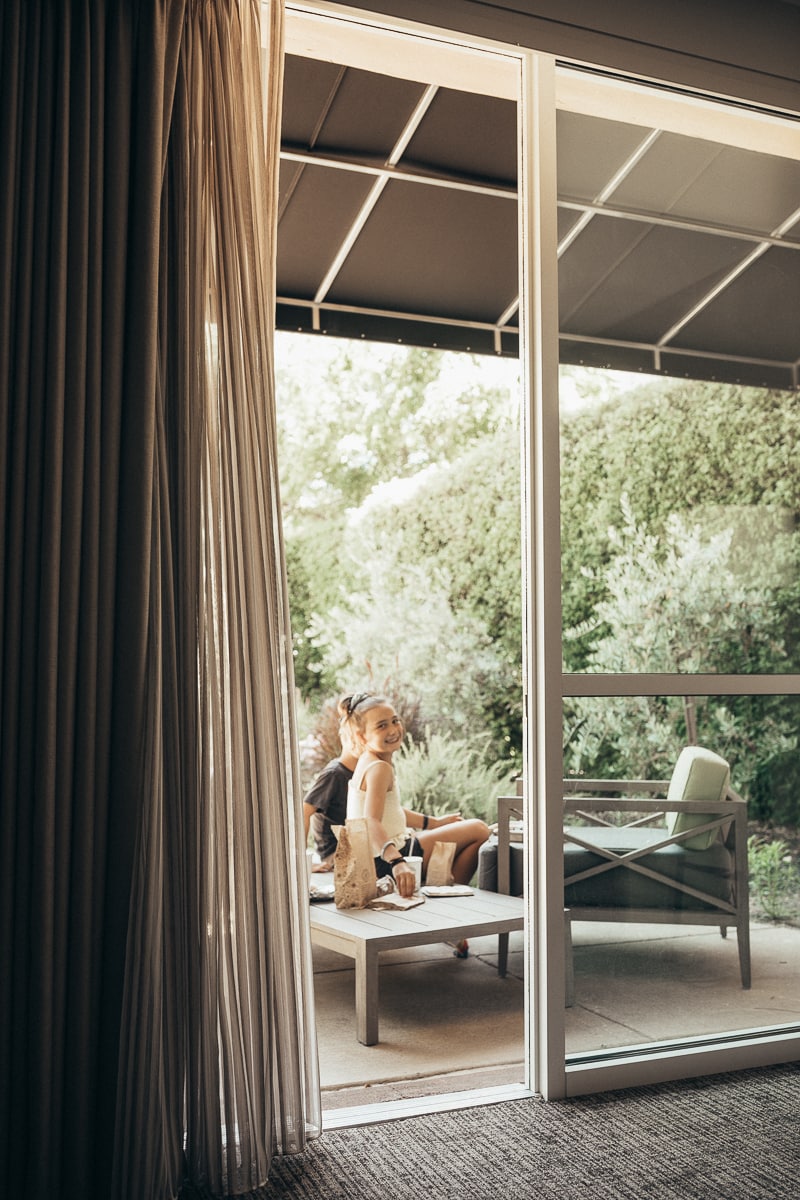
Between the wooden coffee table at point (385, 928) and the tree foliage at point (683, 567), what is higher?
the tree foliage at point (683, 567)

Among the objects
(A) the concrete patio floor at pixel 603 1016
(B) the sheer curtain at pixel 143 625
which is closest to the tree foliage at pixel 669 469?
(A) the concrete patio floor at pixel 603 1016

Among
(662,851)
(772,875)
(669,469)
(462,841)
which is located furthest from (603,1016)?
(462,841)

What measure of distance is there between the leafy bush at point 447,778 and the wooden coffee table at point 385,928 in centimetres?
369

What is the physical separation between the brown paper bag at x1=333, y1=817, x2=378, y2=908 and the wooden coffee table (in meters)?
0.04

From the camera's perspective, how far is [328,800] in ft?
15.8

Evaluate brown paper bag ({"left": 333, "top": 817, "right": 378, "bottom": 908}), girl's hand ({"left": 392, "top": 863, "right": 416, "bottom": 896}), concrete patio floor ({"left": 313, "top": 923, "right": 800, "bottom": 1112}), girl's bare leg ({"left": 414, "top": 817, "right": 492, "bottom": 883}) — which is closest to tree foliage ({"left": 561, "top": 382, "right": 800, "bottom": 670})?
concrete patio floor ({"left": 313, "top": 923, "right": 800, "bottom": 1112})

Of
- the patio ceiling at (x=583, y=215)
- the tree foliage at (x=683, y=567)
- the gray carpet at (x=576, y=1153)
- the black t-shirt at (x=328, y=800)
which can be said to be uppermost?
the patio ceiling at (x=583, y=215)

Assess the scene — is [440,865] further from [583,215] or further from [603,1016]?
Result: [583,215]

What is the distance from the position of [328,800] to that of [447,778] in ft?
9.88

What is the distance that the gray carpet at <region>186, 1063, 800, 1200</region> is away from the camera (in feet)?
7.20

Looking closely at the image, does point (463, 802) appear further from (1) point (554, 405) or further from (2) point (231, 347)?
(2) point (231, 347)

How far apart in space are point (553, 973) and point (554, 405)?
1489 millimetres

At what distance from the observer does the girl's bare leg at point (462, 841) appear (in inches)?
185

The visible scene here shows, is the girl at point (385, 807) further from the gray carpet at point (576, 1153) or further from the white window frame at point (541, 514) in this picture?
the gray carpet at point (576, 1153)
